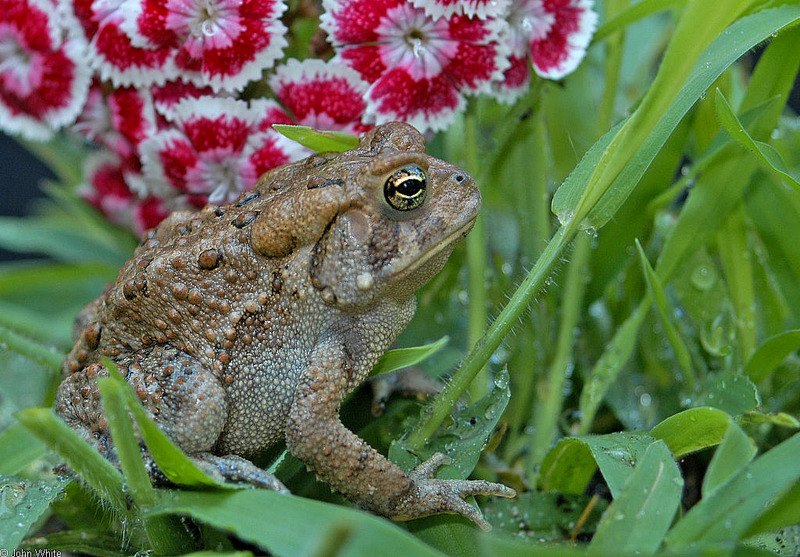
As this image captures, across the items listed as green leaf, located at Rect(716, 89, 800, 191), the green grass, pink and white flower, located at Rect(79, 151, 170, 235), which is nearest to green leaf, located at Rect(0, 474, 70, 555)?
the green grass

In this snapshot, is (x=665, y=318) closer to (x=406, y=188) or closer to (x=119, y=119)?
(x=406, y=188)

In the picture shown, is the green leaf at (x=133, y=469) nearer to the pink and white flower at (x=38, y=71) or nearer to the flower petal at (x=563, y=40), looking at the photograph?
the pink and white flower at (x=38, y=71)

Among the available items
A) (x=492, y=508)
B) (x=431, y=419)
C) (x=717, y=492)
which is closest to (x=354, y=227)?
(x=431, y=419)

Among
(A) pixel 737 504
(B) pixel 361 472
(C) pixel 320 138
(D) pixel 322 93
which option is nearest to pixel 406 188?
(C) pixel 320 138

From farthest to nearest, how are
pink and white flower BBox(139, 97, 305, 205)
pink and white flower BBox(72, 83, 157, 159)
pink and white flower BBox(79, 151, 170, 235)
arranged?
pink and white flower BBox(79, 151, 170, 235) → pink and white flower BBox(72, 83, 157, 159) → pink and white flower BBox(139, 97, 305, 205)

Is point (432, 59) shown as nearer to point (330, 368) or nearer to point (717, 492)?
point (330, 368)

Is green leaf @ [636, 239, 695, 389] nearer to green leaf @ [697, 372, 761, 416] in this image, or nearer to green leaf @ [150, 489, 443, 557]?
green leaf @ [697, 372, 761, 416]
